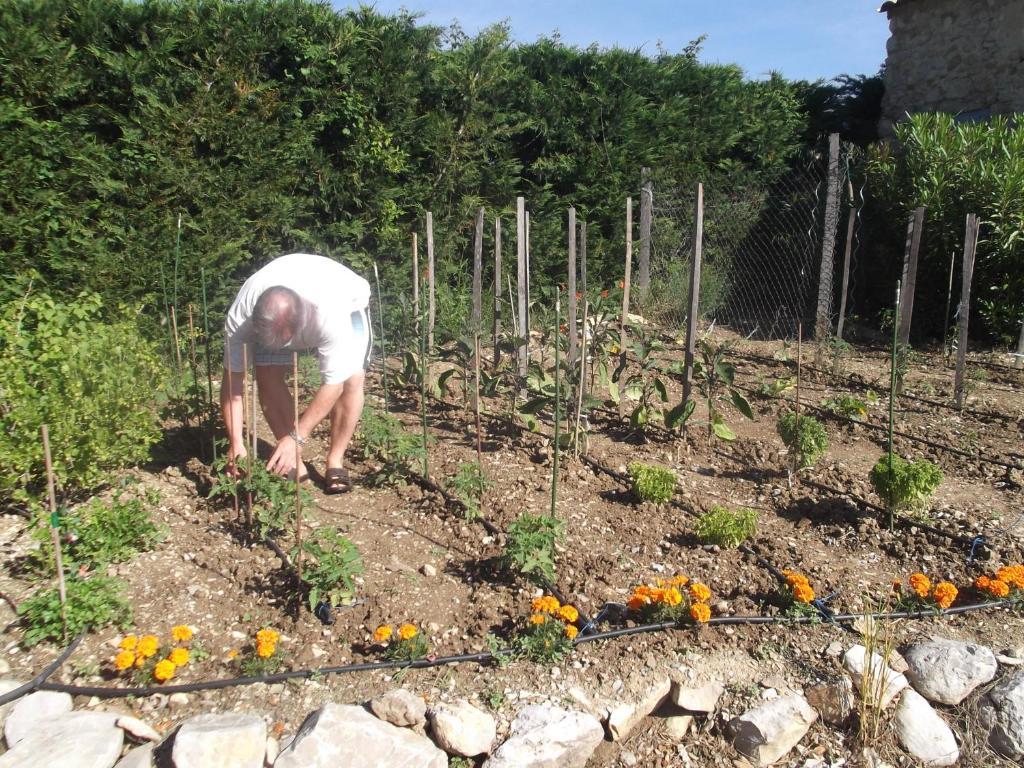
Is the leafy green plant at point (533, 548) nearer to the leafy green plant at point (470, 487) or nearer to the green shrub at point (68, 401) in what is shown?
the leafy green plant at point (470, 487)

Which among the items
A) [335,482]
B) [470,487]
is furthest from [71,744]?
[470,487]

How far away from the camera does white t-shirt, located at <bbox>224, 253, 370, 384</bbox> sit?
353 centimetres

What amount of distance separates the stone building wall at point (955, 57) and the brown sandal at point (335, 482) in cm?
882

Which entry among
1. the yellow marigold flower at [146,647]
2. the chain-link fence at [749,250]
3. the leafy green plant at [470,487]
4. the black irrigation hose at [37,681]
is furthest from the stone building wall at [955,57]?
the black irrigation hose at [37,681]

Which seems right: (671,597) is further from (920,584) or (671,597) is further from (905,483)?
(905,483)

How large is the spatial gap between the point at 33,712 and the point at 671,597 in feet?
6.77

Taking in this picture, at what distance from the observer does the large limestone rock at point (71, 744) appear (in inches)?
87.4

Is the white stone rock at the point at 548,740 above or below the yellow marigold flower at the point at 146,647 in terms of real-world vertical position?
below

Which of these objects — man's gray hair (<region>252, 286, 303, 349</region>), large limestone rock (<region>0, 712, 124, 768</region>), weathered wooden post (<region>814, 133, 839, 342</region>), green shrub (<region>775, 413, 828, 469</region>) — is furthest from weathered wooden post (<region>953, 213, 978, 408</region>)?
large limestone rock (<region>0, 712, 124, 768</region>)

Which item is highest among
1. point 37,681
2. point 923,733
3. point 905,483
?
point 905,483

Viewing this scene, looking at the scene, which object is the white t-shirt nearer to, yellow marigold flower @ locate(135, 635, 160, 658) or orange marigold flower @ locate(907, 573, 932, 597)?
yellow marigold flower @ locate(135, 635, 160, 658)

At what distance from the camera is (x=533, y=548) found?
3.04 metres

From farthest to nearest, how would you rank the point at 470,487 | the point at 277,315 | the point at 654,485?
the point at 654,485, the point at 470,487, the point at 277,315

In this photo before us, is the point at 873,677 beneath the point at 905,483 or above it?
beneath
